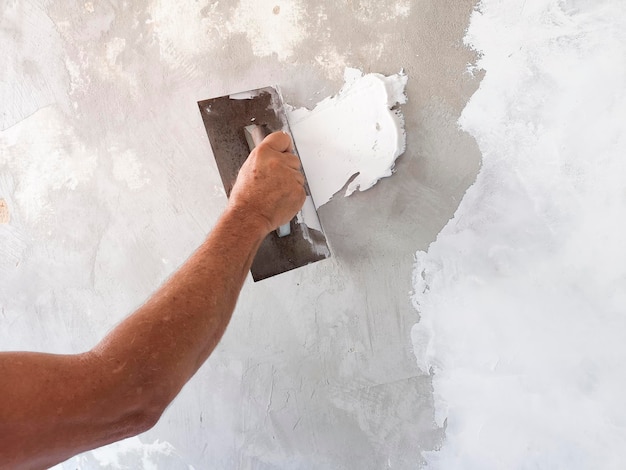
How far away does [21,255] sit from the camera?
1811 millimetres

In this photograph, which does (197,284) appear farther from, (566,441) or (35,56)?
(35,56)

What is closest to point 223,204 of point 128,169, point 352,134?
point 128,169

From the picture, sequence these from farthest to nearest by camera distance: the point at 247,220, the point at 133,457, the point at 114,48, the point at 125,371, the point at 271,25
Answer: the point at 133,457 < the point at 114,48 < the point at 271,25 < the point at 247,220 < the point at 125,371

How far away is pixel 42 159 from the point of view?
176cm

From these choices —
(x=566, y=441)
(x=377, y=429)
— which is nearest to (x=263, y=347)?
(x=377, y=429)

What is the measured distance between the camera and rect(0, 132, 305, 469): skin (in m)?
0.89

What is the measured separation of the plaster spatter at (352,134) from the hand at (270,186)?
12 cm

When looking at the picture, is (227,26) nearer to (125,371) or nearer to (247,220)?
(247,220)

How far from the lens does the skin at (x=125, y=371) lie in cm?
89

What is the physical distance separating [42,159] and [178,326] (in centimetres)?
104

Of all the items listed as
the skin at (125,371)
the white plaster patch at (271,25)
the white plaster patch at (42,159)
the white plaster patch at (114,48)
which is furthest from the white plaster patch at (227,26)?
the skin at (125,371)

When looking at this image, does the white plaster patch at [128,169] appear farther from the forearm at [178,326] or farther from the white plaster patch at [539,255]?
the white plaster patch at [539,255]

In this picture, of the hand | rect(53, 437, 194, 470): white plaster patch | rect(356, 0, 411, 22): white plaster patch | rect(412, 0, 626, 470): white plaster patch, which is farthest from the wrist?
rect(53, 437, 194, 470): white plaster patch

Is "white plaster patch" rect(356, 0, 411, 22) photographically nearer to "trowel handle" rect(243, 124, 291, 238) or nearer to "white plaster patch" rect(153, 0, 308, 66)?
"white plaster patch" rect(153, 0, 308, 66)
